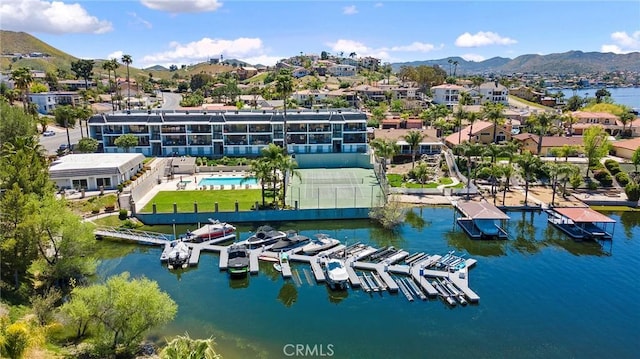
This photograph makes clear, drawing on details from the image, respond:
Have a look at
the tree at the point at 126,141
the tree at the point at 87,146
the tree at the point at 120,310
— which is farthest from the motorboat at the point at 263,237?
the tree at the point at 87,146

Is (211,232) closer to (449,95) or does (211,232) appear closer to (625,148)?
(625,148)

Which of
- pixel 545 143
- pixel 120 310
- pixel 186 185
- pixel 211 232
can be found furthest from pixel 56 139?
pixel 545 143

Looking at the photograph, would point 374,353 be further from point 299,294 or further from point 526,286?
point 526,286

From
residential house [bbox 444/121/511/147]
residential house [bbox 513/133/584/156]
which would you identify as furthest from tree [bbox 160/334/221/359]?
residential house [bbox 513/133/584/156]

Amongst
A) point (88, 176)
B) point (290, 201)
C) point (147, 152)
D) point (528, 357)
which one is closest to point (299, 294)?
point (528, 357)

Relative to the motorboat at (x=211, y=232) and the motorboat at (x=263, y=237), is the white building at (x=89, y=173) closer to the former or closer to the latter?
the motorboat at (x=211, y=232)

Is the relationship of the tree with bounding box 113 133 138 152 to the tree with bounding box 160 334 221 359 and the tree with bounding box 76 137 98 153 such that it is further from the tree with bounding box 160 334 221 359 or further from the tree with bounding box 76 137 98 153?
the tree with bounding box 160 334 221 359
